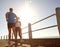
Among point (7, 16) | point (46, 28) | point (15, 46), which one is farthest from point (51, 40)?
point (7, 16)

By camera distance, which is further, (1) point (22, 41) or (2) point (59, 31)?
(1) point (22, 41)

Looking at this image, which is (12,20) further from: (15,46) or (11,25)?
(15,46)

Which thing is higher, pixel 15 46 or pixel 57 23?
pixel 57 23

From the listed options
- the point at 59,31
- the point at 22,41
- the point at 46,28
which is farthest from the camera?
the point at 22,41

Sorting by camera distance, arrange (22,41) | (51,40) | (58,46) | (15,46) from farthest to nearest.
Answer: (22,41) < (15,46) < (51,40) < (58,46)

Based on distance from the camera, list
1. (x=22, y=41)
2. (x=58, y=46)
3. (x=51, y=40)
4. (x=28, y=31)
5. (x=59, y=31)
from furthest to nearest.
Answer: (x=28, y=31) < (x=22, y=41) < (x=59, y=31) < (x=51, y=40) < (x=58, y=46)

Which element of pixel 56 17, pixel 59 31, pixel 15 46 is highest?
pixel 56 17

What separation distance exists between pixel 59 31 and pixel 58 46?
149cm

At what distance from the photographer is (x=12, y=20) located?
708cm

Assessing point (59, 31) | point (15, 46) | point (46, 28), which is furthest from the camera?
point (15, 46)

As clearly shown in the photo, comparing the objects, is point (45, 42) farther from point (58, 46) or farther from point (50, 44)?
point (58, 46)

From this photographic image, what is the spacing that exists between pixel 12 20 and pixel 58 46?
3.40 meters

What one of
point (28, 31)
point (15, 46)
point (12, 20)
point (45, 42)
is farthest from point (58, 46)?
point (28, 31)

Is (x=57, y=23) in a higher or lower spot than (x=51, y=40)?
higher
